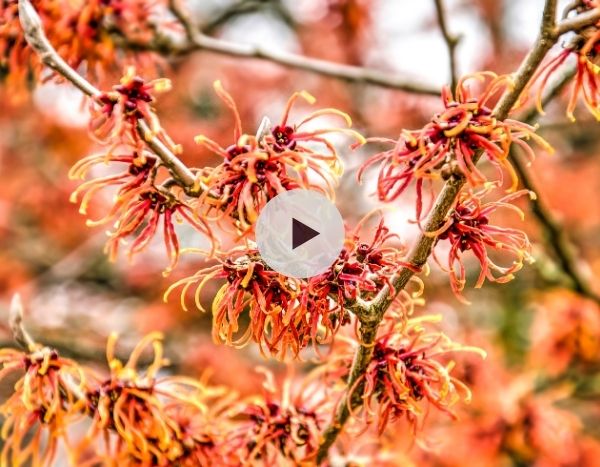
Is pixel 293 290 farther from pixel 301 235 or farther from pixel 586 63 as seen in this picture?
pixel 586 63

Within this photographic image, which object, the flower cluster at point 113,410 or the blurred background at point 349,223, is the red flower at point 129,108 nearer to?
the flower cluster at point 113,410

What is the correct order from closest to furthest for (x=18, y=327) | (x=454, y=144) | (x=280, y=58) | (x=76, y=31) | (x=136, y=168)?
(x=454, y=144) < (x=136, y=168) < (x=18, y=327) < (x=76, y=31) < (x=280, y=58)

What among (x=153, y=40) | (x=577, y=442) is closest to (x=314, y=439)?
(x=153, y=40)

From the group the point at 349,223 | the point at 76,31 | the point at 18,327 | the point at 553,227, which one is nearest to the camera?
the point at 18,327

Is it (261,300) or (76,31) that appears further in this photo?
(76,31)

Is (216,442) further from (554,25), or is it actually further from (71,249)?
(71,249)

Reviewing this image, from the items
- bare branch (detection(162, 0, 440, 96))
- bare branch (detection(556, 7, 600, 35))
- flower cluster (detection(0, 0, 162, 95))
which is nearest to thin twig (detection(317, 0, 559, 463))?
bare branch (detection(556, 7, 600, 35))

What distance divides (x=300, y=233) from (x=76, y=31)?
43.3 inches

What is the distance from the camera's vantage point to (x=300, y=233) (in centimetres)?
122

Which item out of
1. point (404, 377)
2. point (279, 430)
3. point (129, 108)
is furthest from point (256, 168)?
point (279, 430)

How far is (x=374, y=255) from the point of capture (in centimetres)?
130

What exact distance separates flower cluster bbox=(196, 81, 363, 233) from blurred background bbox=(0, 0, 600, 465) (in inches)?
77.1

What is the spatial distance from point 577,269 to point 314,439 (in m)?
1.71

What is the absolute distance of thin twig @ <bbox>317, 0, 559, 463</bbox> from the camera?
115 cm
